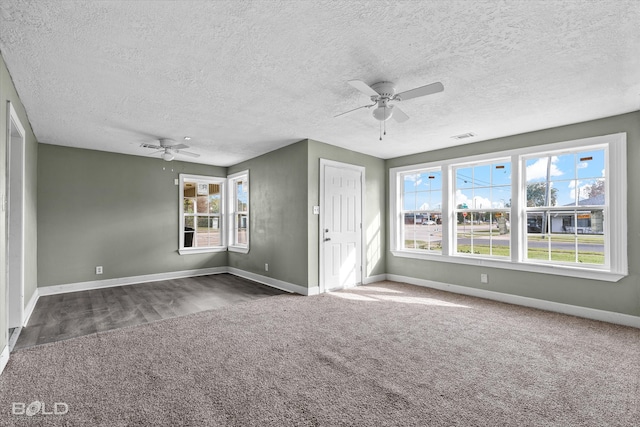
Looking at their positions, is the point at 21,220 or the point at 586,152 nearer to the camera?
the point at 21,220

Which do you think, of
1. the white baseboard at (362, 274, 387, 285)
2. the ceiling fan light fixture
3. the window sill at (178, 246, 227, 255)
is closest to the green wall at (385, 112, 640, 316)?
the white baseboard at (362, 274, 387, 285)

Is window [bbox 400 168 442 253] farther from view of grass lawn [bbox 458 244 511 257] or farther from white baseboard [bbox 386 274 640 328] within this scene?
white baseboard [bbox 386 274 640 328]

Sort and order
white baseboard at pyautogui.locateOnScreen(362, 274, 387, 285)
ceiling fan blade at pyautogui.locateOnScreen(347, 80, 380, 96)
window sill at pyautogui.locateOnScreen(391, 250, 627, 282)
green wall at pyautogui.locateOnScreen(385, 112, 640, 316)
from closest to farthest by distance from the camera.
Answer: ceiling fan blade at pyautogui.locateOnScreen(347, 80, 380, 96) < green wall at pyautogui.locateOnScreen(385, 112, 640, 316) < window sill at pyautogui.locateOnScreen(391, 250, 627, 282) < white baseboard at pyautogui.locateOnScreen(362, 274, 387, 285)

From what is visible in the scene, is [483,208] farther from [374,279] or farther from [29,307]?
[29,307]

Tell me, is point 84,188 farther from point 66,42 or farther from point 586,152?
point 586,152

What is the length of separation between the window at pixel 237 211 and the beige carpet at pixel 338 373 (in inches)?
130

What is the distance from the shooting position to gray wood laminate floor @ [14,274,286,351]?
344 centimetres

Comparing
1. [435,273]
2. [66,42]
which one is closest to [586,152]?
[435,273]

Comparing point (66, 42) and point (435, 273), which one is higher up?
point (66, 42)

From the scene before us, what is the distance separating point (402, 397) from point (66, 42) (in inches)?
137

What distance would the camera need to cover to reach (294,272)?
5168 millimetres

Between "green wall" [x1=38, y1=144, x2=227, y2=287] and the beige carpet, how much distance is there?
279cm

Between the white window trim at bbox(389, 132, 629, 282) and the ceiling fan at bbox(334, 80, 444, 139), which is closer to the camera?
the ceiling fan at bbox(334, 80, 444, 139)

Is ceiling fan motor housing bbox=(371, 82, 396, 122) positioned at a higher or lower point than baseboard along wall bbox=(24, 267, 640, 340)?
higher
